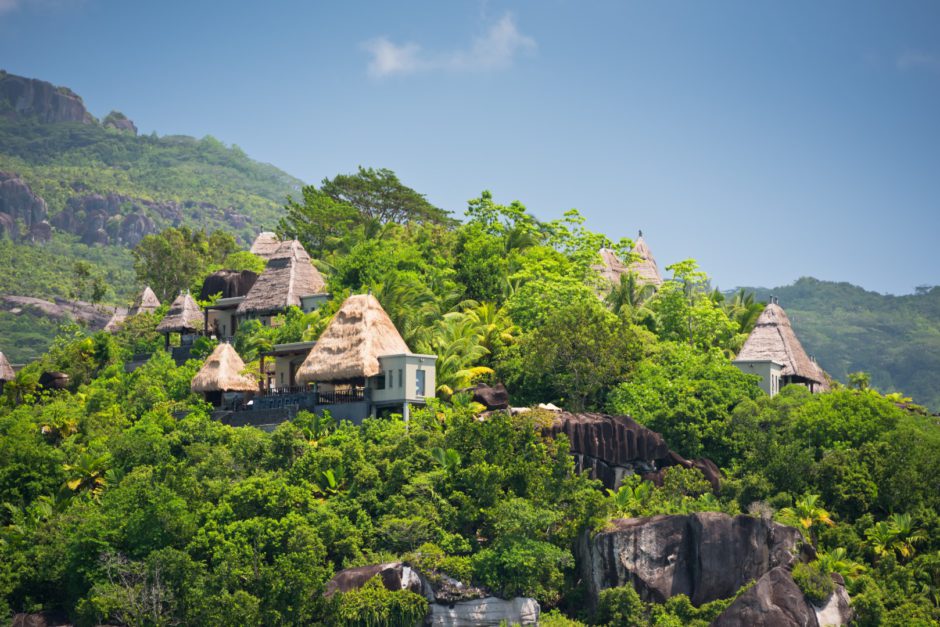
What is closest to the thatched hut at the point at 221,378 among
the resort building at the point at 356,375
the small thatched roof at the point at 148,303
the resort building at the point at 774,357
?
the resort building at the point at 356,375

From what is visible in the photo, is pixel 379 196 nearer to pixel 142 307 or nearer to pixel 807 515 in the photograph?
pixel 142 307

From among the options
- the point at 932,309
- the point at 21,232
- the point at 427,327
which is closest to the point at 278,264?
the point at 427,327

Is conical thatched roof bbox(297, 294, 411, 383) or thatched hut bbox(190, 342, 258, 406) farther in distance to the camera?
thatched hut bbox(190, 342, 258, 406)

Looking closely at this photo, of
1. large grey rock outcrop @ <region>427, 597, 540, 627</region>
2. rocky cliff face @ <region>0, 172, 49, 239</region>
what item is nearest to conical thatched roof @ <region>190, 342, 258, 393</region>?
large grey rock outcrop @ <region>427, 597, 540, 627</region>

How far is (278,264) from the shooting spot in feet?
192

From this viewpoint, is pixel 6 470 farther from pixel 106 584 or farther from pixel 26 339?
pixel 26 339

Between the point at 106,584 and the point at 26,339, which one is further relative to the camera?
the point at 26,339

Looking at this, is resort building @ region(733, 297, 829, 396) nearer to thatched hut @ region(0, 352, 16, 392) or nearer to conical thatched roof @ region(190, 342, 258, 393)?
conical thatched roof @ region(190, 342, 258, 393)

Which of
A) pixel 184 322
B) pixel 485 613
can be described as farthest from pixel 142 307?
pixel 485 613

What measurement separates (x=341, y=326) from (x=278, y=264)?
42.4ft

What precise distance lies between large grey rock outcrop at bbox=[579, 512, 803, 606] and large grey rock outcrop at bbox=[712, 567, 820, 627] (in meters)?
1.35

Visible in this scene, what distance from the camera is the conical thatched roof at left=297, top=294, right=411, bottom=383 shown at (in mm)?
45188

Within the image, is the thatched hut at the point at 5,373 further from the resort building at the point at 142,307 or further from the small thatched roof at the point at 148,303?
the small thatched roof at the point at 148,303

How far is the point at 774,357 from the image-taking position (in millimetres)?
52094
